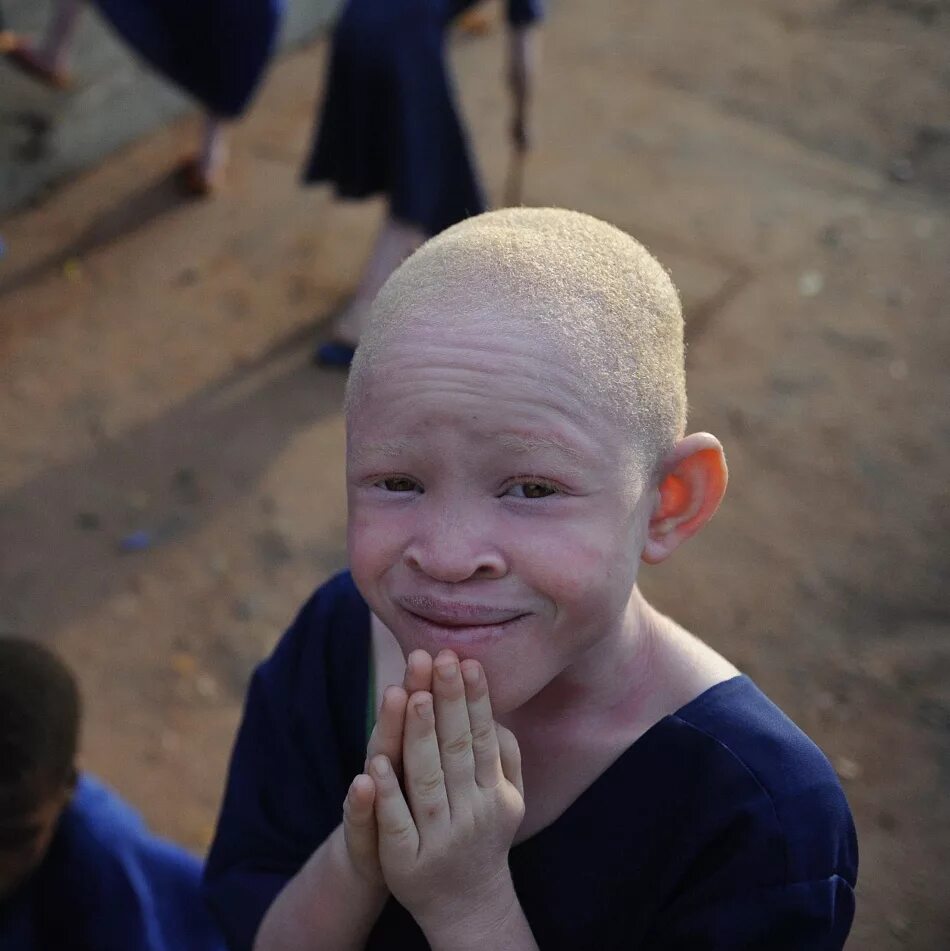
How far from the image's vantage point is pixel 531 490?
1.59m

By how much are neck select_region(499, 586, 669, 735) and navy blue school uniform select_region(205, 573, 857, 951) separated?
91 millimetres

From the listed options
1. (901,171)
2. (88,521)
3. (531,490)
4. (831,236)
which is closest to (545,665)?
(531,490)

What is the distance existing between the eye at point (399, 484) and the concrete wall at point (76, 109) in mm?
5139

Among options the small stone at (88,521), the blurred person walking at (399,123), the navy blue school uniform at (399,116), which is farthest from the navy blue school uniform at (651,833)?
the blurred person walking at (399,123)

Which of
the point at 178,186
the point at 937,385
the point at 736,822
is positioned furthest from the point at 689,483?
the point at 178,186

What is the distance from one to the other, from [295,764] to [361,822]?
41 cm

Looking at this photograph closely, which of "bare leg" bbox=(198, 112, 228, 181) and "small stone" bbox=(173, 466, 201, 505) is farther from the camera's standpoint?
"bare leg" bbox=(198, 112, 228, 181)

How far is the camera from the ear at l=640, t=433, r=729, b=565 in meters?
1.72

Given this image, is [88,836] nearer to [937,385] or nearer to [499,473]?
[499,473]

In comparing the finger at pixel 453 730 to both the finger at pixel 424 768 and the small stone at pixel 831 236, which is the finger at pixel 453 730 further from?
the small stone at pixel 831 236

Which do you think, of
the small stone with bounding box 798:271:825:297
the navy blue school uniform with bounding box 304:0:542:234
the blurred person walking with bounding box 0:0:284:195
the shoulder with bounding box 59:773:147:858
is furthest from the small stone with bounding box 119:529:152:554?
the small stone with bounding box 798:271:825:297

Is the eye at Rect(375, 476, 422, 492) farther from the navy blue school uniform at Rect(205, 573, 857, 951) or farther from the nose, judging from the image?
the navy blue school uniform at Rect(205, 573, 857, 951)

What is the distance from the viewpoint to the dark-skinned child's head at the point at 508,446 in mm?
1560

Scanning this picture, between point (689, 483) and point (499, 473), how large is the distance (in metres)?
0.32
